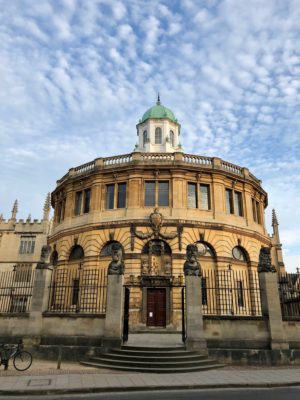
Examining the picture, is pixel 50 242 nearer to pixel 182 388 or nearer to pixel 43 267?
pixel 43 267

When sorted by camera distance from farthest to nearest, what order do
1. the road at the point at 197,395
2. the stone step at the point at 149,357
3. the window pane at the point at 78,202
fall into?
the window pane at the point at 78,202 → the stone step at the point at 149,357 → the road at the point at 197,395

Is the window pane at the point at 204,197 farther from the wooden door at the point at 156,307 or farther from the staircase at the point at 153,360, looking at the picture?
the staircase at the point at 153,360

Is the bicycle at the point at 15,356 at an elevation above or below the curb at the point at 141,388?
above

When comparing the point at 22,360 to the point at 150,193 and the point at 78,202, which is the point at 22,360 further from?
the point at 78,202

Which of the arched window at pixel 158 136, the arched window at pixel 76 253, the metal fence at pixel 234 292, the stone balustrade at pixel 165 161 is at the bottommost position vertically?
the metal fence at pixel 234 292

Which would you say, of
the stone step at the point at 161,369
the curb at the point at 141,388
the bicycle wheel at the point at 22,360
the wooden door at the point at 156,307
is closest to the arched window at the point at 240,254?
the wooden door at the point at 156,307

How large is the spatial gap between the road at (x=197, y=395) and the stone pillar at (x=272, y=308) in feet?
14.9

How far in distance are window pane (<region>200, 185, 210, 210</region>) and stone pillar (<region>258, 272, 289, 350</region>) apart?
12717 millimetres

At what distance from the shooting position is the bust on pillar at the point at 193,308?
46.5ft

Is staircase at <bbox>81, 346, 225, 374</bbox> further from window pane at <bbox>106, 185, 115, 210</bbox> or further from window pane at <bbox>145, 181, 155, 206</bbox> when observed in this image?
window pane at <bbox>106, 185, 115, 210</bbox>

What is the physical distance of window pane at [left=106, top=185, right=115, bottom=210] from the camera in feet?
92.5

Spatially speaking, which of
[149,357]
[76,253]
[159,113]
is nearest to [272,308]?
[149,357]

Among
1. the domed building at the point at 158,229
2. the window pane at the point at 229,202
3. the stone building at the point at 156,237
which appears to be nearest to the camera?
the stone building at the point at 156,237

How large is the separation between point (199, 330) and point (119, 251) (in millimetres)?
5288
